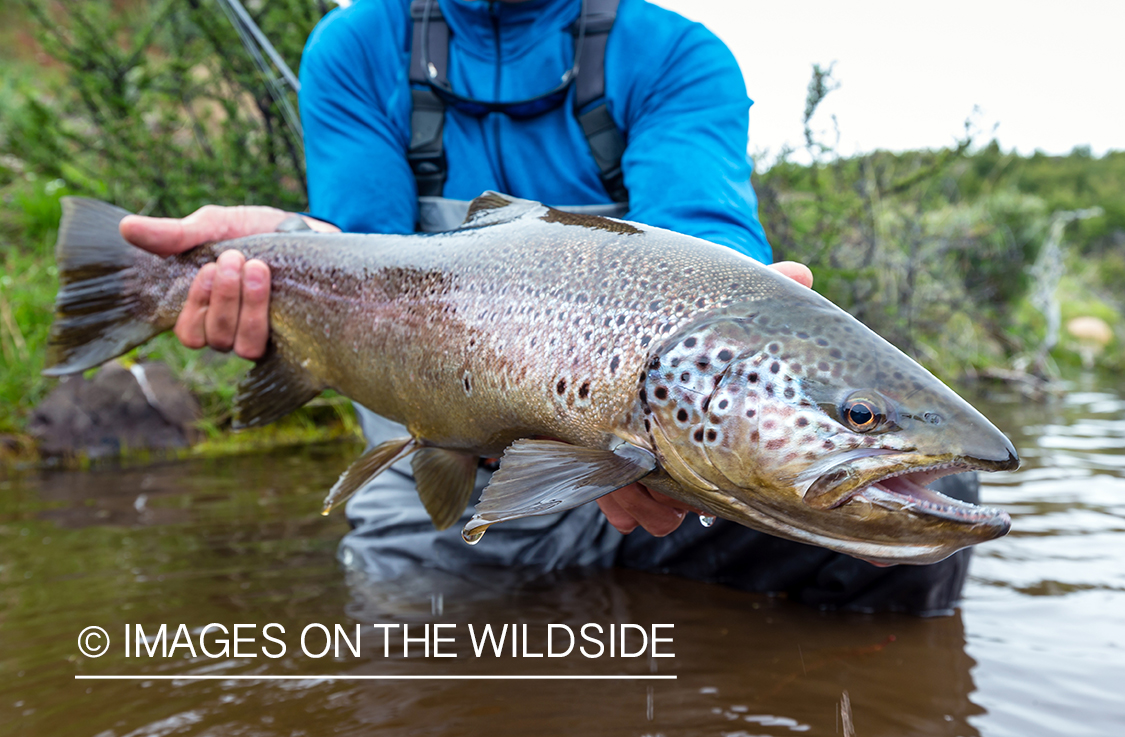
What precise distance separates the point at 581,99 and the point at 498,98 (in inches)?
12.6

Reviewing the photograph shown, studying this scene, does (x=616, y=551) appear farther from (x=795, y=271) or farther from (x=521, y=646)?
(x=795, y=271)

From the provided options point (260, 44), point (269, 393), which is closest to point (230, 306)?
point (269, 393)

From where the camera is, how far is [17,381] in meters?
5.79

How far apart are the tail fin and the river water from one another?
0.86 meters

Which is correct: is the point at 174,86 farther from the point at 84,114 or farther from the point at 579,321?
the point at 579,321

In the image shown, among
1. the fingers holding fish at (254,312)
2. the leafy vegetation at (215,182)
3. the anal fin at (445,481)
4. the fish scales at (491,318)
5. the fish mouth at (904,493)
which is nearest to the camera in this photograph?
the fish mouth at (904,493)

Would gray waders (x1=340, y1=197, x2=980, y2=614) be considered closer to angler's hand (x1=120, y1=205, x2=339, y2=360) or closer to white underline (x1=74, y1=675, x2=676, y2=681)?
angler's hand (x1=120, y1=205, x2=339, y2=360)

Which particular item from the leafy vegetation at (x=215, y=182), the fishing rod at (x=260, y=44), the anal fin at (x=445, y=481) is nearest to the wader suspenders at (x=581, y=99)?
the fishing rod at (x=260, y=44)

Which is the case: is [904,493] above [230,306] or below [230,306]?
below

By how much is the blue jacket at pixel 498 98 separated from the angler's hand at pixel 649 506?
99 cm

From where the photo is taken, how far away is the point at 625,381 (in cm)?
157

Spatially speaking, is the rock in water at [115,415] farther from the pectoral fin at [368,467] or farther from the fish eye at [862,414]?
the fish eye at [862,414]

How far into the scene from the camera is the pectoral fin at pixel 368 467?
210cm

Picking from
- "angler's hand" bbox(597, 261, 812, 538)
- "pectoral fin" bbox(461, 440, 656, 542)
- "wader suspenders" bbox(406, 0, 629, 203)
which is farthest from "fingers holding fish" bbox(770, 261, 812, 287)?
"wader suspenders" bbox(406, 0, 629, 203)
